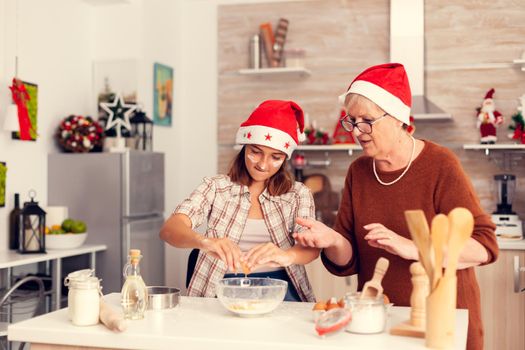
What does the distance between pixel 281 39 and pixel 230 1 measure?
1.78 feet

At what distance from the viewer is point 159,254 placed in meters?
4.82

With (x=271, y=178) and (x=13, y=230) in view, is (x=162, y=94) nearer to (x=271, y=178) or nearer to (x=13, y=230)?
(x=13, y=230)

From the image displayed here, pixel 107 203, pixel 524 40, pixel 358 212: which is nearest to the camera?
pixel 358 212

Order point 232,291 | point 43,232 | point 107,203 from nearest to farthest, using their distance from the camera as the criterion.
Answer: point 232,291 → point 43,232 → point 107,203

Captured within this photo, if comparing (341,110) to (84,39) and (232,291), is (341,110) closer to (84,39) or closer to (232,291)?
(84,39)

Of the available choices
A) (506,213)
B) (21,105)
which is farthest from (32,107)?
(506,213)

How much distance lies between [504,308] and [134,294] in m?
2.92

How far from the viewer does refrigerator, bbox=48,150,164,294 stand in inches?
174

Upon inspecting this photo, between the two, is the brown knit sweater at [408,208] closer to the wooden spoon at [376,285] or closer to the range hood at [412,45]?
the wooden spoon at [376,285]

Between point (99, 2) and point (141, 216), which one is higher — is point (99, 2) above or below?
above

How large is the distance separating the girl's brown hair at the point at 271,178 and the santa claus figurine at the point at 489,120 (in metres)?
2.42

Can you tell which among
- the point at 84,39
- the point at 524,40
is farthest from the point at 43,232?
the point at 524,40

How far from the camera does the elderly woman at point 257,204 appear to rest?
2600 millimetres

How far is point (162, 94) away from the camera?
5.14 meters
